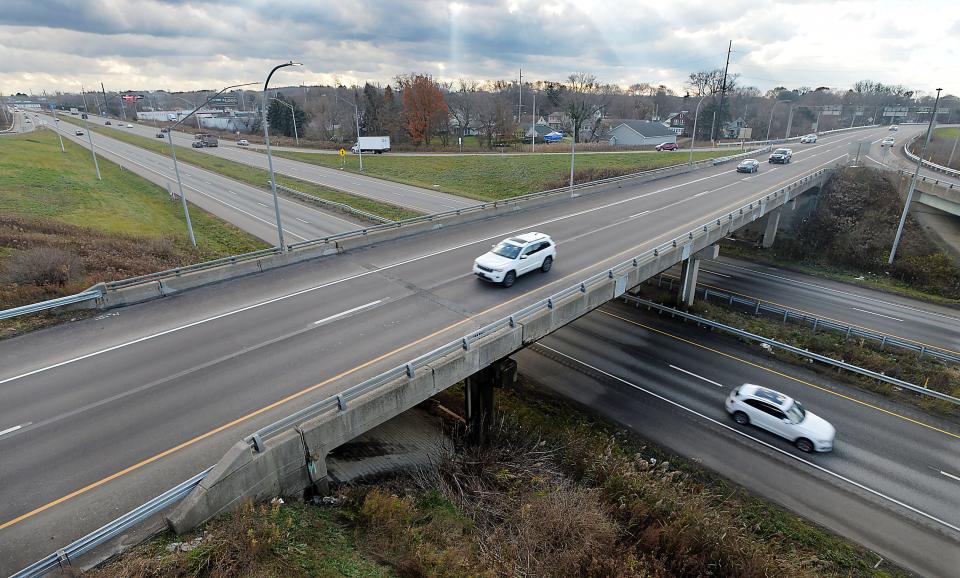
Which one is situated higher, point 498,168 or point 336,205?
point 498,168

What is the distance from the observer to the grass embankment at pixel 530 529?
8.91 m

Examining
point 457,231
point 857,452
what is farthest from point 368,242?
point 857,452

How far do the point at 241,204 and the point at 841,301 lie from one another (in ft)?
172

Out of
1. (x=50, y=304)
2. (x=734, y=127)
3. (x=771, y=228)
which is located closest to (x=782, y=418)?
(x=50, y=304)

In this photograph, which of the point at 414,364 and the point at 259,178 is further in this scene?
the point at 259,178

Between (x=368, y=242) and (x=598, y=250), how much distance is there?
39.5ft

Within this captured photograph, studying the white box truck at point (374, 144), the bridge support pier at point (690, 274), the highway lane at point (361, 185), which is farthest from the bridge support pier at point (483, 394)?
the white box truck at point (374, 144)

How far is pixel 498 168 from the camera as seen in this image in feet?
222

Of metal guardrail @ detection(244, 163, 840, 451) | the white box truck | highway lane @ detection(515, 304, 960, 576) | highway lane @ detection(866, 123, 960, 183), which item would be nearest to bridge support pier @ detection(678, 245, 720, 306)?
highway lane @ detection(515, 304, 960, 576)

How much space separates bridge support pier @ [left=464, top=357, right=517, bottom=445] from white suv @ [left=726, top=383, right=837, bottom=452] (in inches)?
407

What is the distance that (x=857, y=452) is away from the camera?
1820 centimetres

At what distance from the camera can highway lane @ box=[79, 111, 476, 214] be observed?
48.2 meters

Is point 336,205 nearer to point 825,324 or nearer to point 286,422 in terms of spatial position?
point 286,422

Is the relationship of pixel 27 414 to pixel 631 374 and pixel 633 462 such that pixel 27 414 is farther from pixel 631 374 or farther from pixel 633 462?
pixel 631 374
